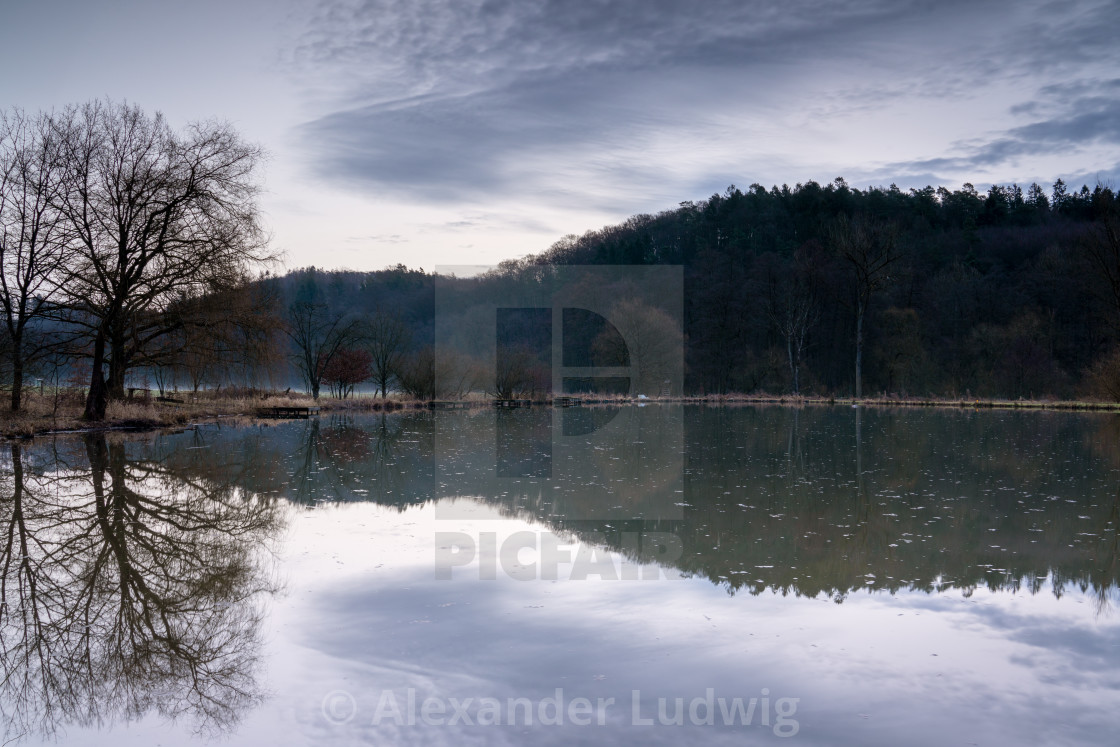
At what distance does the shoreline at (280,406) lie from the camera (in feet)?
60.5

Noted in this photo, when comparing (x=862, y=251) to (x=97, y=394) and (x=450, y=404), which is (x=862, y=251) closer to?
→ (x=450, y=404)

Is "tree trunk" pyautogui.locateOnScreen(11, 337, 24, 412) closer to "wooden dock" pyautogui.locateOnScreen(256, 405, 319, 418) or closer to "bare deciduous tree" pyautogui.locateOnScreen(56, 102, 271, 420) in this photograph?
"bare deciduous tree" pyautogui.locateOnScreen(56, 102, 271, 420)

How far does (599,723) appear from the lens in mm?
3750

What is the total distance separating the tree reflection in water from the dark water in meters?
0.02

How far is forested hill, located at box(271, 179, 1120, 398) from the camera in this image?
4247 cm

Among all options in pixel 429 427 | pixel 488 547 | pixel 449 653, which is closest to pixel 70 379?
pixel 429 427

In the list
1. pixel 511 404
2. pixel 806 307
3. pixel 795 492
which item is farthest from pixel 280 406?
pixel 806 307

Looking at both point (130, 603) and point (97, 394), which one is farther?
point (97, 394)

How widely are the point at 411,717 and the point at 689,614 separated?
233cm

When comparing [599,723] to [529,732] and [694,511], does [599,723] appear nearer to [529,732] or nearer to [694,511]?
[529,732]

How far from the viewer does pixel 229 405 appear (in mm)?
26781

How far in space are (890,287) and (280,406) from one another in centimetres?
3989

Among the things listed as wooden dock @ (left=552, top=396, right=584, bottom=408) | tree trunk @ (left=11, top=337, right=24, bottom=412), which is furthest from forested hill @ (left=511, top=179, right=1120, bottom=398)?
tree trunk @ (left=11, top=337, right=24, bottom=412)

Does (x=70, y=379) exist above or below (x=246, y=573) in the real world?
above
